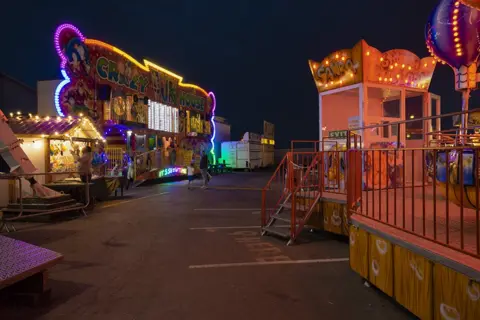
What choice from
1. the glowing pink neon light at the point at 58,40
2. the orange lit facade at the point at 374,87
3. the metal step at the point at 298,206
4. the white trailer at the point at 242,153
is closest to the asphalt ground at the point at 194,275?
the metal step at the point at 298,206

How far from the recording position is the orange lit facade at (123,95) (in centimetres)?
1573

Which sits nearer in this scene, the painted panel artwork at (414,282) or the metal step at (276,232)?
the painted panel artwork at (414,282)

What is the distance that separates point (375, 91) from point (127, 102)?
1358cm

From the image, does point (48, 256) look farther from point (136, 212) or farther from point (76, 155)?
point (76, 155)

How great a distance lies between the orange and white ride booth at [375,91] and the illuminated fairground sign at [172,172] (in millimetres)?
13704

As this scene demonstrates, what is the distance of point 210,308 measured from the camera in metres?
4.04

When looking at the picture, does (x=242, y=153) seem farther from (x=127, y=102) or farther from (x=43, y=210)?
(x=43, y=210)

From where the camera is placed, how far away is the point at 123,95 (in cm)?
1925

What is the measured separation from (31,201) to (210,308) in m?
7.67

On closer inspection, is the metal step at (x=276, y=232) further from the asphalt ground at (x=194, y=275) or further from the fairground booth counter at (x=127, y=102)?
the fairground booth counter at (x=127, y=102)

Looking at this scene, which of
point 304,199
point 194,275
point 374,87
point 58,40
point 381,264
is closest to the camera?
point 381,264

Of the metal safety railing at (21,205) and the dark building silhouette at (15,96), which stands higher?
the dark building silhouette at (15,96)

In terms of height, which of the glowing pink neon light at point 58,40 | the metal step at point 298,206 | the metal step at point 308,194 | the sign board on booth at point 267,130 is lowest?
the metal step at point 298,206

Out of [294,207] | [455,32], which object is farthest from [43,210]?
[455,32]
